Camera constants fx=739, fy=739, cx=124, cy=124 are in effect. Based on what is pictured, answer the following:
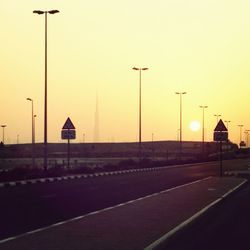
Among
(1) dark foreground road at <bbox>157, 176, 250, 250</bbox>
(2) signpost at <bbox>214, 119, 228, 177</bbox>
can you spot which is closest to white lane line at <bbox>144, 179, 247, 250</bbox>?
(1) dark foreground road at <bbox>157, 176, 250, 250</bbox>

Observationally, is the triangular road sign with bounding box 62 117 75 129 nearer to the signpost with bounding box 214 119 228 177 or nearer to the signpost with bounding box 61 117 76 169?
the signpost with bounding box 61 117 76 169

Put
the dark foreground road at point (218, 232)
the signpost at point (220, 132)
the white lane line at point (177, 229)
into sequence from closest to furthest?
the white lane line at point (177, 229) → the dark foreground road at point (218, 232) → the signpost at point (220, 132)

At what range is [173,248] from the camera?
1274 centimetres

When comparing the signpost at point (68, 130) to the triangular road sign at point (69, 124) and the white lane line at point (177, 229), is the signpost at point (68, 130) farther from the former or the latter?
the white lane line at point (177, 229)

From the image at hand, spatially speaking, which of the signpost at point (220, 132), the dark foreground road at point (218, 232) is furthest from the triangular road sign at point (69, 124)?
the dark foreground road at point (218, 232)

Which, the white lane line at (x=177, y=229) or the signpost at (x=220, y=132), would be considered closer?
the white lane line at (x=177, y=229)

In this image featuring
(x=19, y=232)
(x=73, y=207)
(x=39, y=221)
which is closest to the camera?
(x=19, y=232)

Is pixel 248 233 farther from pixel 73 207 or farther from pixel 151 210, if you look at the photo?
pixel 73 207

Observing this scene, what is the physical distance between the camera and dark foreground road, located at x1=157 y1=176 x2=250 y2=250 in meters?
13.0

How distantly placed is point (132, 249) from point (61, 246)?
1.14 meters

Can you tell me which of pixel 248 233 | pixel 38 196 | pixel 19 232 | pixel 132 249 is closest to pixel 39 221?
pixel 19 232

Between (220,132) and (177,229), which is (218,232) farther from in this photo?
(220,132)

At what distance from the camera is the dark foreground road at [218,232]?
42.8 feet

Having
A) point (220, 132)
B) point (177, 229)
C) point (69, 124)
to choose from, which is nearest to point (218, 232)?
point (177, 229)
